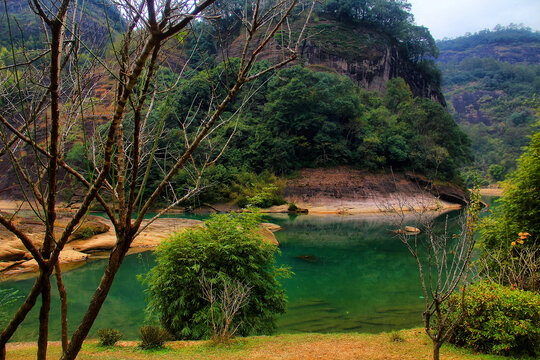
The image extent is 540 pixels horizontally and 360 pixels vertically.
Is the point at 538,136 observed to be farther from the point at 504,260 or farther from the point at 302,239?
the point at 302,239

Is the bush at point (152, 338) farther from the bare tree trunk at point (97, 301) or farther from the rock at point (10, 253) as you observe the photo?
the rock at point (10, 253)

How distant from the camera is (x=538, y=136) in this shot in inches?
295

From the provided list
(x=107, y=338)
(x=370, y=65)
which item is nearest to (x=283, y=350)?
(x=107, y=338)

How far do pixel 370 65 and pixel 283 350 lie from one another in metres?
51.5

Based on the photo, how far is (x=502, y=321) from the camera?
5.08 metres

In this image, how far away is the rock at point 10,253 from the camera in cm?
1248

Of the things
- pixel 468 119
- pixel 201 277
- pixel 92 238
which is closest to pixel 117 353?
pixel 201 277

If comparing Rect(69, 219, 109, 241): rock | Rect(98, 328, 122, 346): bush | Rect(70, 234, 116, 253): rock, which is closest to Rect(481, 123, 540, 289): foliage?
Rect(98, 328, 122, 346): bush

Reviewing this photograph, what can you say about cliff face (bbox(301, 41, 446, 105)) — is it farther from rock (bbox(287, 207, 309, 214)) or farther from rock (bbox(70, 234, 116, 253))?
rock (bbox(70, 234, 116, 253))

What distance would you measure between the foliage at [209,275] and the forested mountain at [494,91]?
45876mm

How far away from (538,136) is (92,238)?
54.9 feet

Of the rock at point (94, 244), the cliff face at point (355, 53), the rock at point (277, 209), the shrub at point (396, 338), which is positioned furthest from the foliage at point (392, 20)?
the shrub at point (396, 338)

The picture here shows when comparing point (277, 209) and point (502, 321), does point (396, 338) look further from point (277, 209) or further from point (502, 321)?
point (277, 209)

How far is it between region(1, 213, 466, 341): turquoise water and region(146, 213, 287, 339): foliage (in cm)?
118
